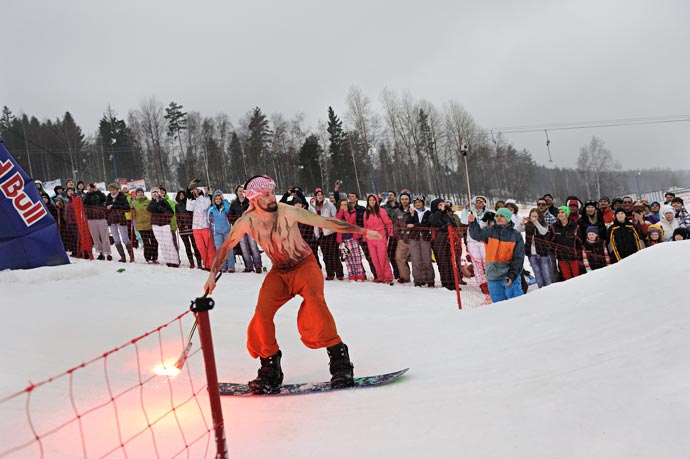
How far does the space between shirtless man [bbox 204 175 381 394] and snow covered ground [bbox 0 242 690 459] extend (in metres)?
0.35

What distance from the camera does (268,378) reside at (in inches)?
156

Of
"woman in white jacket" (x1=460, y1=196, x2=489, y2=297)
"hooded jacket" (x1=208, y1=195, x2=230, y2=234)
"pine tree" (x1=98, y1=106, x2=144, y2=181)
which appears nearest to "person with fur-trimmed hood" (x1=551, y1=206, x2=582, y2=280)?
"woman in white jacket" (x1=460, y1=196, x2=489, y2=297)

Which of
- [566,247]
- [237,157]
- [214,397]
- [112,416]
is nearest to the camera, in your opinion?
[214,397]

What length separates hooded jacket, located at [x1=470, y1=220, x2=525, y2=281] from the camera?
6.48 m

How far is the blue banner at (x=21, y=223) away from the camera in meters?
7.56

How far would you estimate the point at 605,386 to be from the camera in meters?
2.78

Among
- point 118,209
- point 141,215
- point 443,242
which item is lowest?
point 443,242

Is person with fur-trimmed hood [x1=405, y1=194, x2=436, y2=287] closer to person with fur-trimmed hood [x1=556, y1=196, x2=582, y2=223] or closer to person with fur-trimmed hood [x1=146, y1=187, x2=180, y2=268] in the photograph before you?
person with fur-trimmed hood [x1=556, y1=196, x2=582, y2=223]

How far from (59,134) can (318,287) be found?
67015 mm

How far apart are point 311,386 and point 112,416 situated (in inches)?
59.5

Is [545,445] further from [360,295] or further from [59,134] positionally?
[59,134]

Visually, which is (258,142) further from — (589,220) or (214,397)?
(214,397)

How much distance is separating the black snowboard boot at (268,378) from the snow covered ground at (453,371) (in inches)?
6.3

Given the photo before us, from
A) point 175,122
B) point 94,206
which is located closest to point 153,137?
point 175,122
